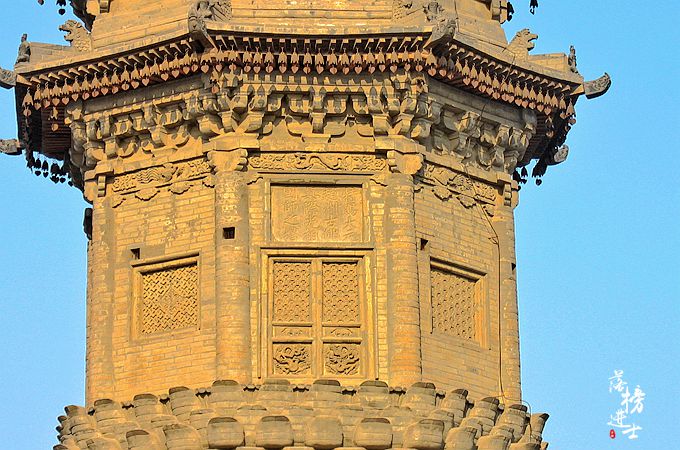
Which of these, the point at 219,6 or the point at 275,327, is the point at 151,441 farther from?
the point at 219,6

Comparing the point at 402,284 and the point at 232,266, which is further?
the point at 402,284

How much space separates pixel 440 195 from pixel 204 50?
4385mm

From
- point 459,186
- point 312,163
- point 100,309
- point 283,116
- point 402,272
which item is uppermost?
point 283,116

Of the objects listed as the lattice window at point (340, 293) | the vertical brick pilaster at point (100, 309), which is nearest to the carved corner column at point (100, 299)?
the vertical brick pilaster at point (100, 309)

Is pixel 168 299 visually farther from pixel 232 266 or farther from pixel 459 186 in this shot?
pixel 459 186

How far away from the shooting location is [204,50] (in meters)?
34.8

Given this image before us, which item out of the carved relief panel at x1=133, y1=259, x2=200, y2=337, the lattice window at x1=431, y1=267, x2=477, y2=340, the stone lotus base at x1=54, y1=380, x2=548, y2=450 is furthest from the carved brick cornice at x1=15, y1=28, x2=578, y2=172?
the stone lotus base at x1=54, y1=380, x2=548, y2=450

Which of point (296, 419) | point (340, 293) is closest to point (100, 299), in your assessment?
point (340, 293)

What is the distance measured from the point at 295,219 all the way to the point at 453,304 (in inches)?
115

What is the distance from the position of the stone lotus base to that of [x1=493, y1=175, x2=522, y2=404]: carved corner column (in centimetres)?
123

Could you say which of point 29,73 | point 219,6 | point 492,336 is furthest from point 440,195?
point 29,73

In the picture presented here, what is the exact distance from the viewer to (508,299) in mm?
36156

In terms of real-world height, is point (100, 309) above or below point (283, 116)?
below

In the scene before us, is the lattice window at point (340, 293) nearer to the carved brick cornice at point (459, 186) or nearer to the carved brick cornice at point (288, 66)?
the carved brick cornice at point (459, 186)
